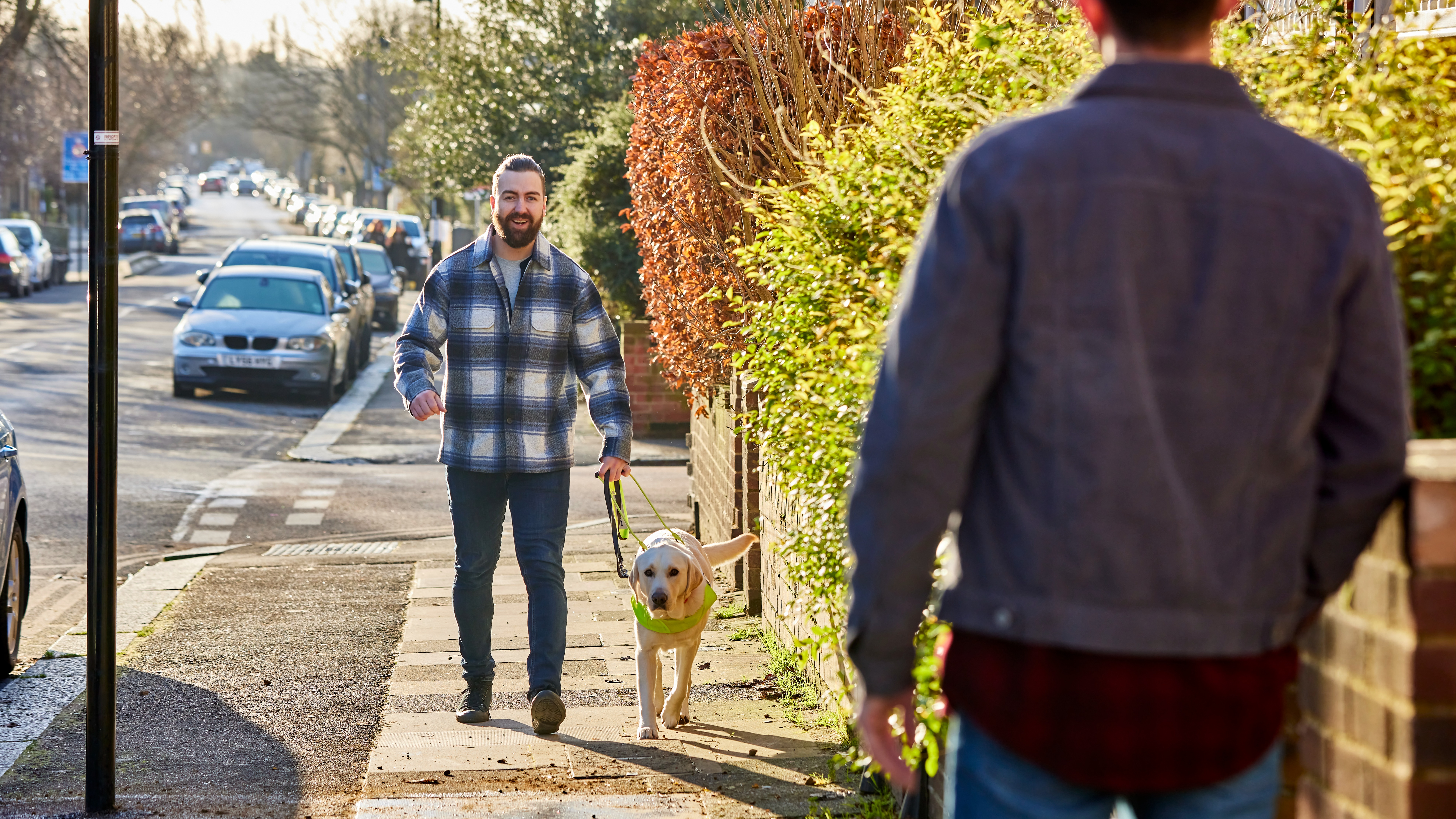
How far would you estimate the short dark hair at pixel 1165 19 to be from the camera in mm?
1978

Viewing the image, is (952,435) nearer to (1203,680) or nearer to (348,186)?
(1203,680)

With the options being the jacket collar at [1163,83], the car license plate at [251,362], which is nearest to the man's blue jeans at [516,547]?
the jacket collar at [1163,83]

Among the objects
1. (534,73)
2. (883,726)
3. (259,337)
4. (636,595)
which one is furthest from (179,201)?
(883,726)

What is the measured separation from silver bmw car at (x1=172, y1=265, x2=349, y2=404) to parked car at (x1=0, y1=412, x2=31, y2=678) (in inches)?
447

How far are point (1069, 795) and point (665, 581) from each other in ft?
11.6

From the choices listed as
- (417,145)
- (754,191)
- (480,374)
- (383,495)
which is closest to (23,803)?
(480,374)

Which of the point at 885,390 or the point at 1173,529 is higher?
the point at 885,390

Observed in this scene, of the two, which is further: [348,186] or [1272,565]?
[348,186]

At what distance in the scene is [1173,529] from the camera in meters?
1.90

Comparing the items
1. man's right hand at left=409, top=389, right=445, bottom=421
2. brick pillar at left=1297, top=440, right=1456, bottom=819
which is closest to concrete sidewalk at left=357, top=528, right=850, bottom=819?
man's right hand at left=409, top=389, right=445, bottom=421

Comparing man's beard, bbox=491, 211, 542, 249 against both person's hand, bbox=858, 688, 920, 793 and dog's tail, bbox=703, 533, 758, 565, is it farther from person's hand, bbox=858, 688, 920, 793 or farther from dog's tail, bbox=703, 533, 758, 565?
person's hand, bbox=858, 688, 920, 793

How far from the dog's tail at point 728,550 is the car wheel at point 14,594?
2885mm

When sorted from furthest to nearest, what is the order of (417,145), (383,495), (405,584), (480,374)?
1. (417,145)
2. (383,495)
3. (405,584)
4. (480,374)

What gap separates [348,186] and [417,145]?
62905 millimetres
